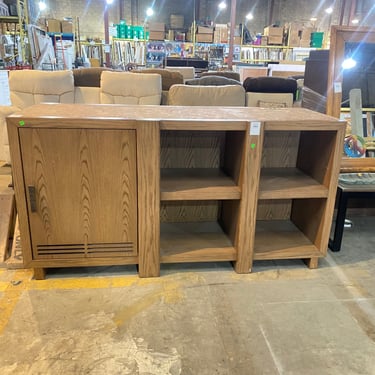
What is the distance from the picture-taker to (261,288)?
185 centimetres

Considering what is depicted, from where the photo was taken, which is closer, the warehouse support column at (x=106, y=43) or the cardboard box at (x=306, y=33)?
the warehouse support column at (x=106, y=43)

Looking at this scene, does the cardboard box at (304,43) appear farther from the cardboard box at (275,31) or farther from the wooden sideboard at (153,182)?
the wooden sideboard at (153,182)

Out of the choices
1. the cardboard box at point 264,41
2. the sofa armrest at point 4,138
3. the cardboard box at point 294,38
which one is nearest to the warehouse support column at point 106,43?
the cardboard box at point 264,41

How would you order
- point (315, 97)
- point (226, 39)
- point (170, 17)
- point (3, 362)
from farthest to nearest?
point (170, 17), point (226, 39), point (315, 97), point (3, 362)

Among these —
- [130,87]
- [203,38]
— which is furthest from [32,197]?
[203,38]

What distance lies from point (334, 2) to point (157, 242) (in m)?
14.7

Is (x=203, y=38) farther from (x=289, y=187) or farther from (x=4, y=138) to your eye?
(x=289, y=187)

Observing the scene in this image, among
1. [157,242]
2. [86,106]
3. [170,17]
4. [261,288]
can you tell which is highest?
[170,17]

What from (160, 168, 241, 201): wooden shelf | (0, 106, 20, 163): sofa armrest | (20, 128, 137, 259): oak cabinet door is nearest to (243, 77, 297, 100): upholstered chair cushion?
(160, 168, 241, 201): wooden shelf

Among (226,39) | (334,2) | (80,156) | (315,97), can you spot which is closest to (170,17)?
(226,39)

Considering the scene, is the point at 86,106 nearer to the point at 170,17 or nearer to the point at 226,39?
the point at 226,39

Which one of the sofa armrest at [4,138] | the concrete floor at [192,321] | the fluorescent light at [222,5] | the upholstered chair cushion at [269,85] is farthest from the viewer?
the fluorescent light at [222,5]

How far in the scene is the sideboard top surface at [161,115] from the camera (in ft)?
5.41

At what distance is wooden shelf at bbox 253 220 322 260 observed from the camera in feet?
6.62
